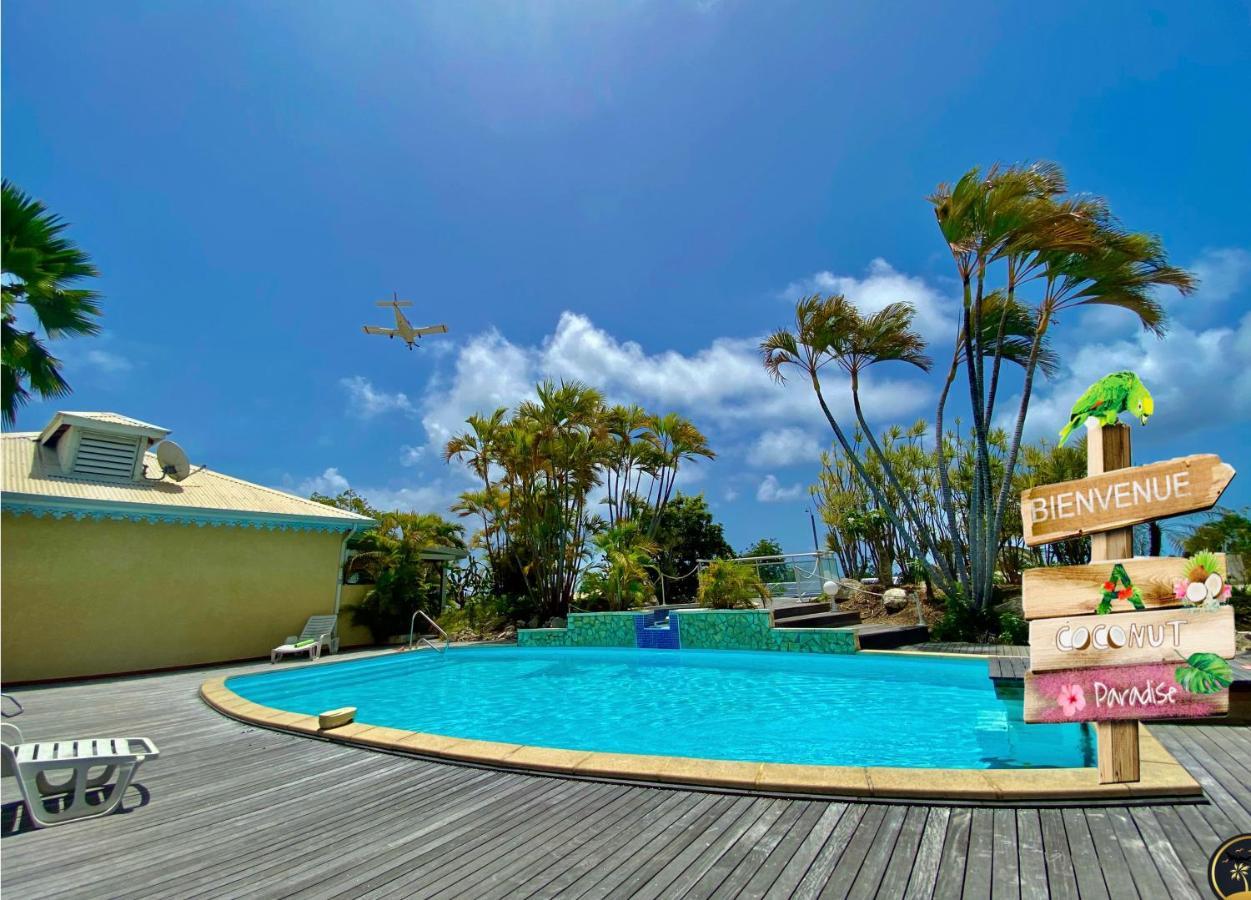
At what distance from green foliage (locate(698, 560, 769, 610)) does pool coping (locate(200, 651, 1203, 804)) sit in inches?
372

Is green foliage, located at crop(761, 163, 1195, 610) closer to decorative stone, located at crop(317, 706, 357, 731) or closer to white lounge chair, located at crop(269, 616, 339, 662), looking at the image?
decorative stone, located at crop(317, 706, 357, 731)

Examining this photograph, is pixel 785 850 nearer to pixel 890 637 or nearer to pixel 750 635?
pixel 890 637

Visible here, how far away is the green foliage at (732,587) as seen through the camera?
13.1 m

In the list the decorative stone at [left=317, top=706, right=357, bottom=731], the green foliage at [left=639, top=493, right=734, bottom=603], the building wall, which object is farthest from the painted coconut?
the green foliage at [left=639, top=493, right=734, bottom=603]

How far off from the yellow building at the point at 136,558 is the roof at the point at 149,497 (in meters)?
0.02

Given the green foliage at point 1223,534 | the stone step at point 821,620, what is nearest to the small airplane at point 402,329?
the stone step at point 821,620

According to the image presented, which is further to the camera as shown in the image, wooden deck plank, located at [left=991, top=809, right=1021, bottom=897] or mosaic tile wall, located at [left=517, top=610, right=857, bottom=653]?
mosaic tile wall, located at [left=517, top=610, right=857, bottom=653]

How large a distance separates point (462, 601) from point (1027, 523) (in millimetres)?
16545

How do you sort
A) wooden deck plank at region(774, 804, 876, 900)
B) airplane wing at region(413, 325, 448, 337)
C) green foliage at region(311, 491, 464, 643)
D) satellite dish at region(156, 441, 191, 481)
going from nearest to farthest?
wooden deck plank at region(774, 804, 876, 900)
satellite dish at region(156, 441, 191, 481)
green foliage at region(311, 491, 464, 643)
airplane wing at region(413, 325, 448, 337)

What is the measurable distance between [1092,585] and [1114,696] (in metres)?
0.59

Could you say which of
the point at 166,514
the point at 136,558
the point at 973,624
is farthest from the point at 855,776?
the point at 136,558

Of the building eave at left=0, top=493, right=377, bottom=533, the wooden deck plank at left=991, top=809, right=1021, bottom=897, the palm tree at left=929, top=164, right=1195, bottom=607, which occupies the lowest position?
the wooden deck plank at left=991, top=809, right=1021, bottom=897

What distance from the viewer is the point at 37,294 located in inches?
282

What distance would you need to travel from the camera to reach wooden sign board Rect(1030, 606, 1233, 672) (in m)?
2.93
